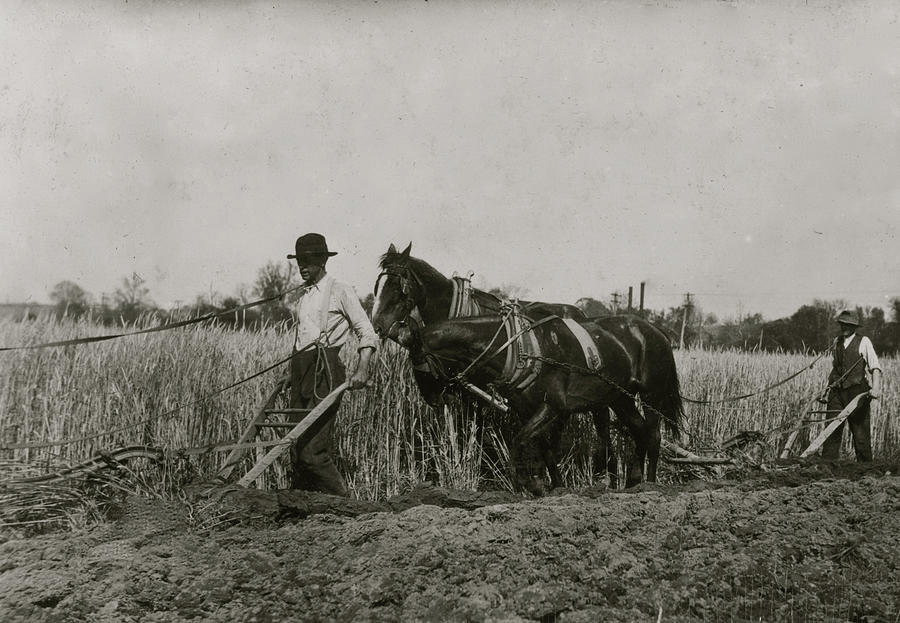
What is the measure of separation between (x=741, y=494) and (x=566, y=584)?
2.41m

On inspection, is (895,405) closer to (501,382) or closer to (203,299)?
(501,382)

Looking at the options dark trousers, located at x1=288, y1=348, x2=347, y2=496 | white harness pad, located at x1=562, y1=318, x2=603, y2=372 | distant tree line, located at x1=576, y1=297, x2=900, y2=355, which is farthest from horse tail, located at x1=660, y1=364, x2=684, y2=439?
distant tree line, located at x1=576, y1=297, x2=900, y2=355

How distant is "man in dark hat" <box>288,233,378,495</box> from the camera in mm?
5012

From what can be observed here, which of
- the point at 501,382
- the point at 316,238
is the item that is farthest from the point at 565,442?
the point at 316,238

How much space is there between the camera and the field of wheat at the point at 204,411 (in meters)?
5.84

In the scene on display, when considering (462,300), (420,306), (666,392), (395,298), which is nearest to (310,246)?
(395,298)

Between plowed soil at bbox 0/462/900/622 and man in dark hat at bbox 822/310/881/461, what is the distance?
3260 mm

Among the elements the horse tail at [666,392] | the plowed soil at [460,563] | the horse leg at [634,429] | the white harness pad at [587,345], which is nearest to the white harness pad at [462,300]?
the white harness pad at [587,345]

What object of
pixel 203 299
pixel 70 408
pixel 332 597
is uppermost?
pixel 203 299

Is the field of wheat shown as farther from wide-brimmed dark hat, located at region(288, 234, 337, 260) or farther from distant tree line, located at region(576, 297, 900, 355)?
distant tree line, located at region(576, 297, 900, 355)

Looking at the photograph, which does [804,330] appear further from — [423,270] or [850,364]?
[423,270]

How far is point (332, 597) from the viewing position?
3287 millimetres

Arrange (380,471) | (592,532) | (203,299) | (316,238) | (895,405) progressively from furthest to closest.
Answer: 1. (895,405)
2. (203,299)
3. (380,471)
4. (316,238)
5. (592,532)

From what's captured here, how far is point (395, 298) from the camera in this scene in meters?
5.54
